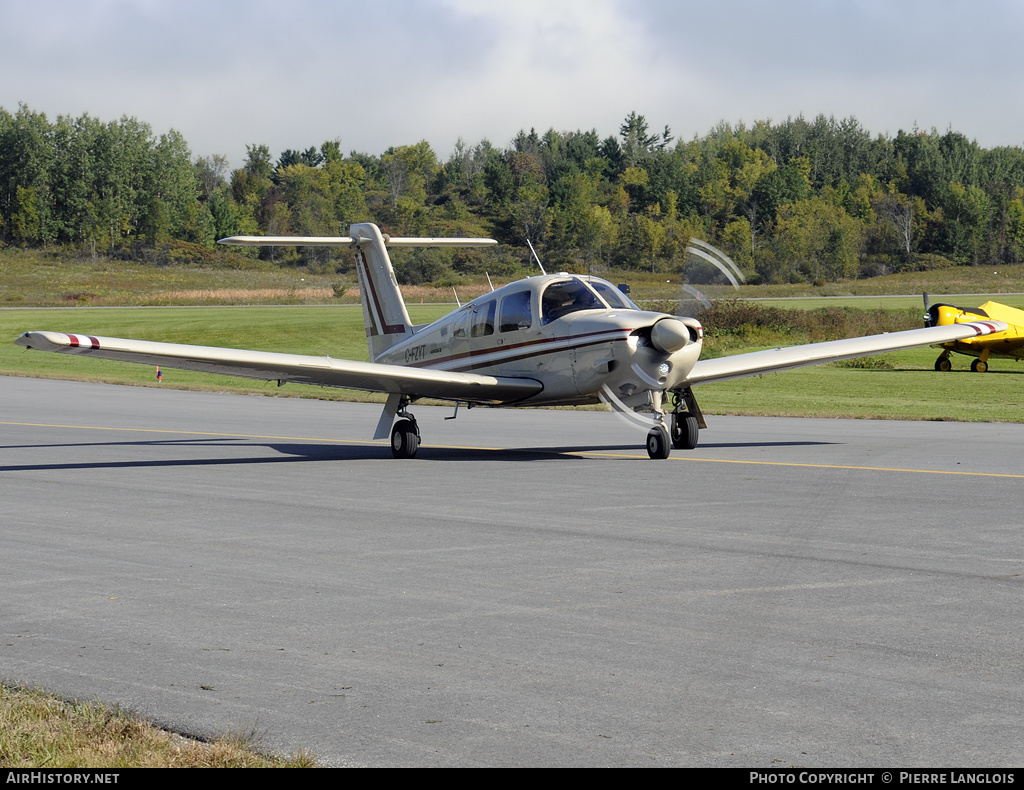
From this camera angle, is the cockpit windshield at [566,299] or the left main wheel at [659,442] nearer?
the left main wheel at [659,442]

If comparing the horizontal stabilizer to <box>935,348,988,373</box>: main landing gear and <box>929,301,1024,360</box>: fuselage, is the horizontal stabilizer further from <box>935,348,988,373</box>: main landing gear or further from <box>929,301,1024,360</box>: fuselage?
<box>935,348,988,373</box>: main landing gear

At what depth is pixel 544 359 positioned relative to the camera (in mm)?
16188

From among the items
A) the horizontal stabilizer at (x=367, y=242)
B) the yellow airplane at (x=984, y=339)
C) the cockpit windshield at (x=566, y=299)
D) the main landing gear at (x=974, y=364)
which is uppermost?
the horizontal stabilizer at (x=367, y=242)

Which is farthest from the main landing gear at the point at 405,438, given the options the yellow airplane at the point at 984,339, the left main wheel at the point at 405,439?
the yellow airplane at the point at 984,339

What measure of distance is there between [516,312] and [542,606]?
977 centimetres

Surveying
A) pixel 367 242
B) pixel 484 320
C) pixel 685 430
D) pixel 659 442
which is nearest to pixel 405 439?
pixel 484 320

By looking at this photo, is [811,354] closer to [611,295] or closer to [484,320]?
[611,295]

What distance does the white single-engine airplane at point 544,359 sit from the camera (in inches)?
596

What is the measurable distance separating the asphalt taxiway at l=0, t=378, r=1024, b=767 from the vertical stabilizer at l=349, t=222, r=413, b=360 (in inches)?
209

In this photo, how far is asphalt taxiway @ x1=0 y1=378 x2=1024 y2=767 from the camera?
4.84 meters

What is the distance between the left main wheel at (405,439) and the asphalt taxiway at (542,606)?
135cm

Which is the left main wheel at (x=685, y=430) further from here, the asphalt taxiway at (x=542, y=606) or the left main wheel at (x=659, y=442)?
the asphalt taxiway at (x=542, y=606)

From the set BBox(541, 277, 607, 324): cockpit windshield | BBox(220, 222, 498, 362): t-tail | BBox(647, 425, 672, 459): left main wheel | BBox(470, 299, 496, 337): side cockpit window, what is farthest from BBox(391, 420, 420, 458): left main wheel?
BBox(647, 425, 672, 459): left main wheel

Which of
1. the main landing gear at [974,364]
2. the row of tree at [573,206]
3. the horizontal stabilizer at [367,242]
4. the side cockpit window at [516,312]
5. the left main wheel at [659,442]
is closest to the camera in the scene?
the left main wheel at [659,442]
